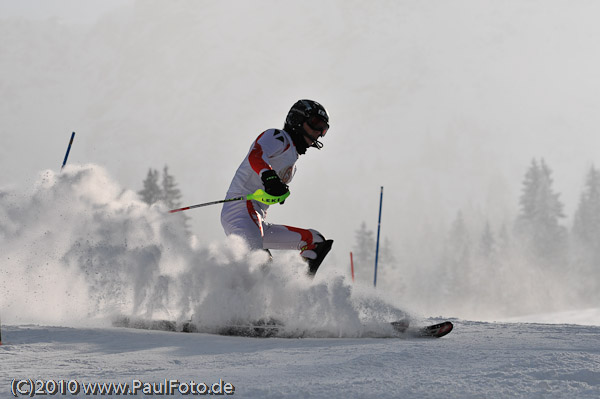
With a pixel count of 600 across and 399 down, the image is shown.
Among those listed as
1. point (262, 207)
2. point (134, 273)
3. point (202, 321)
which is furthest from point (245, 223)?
point (134, 273)

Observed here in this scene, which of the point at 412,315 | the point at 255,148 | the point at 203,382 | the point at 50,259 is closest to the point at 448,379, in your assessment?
the point at 203,382

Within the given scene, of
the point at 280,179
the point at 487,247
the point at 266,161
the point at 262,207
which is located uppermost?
the point at 487,247

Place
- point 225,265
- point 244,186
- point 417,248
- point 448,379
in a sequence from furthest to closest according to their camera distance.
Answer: point 417,248 → point 244,186 → point 225,265 → point 448,379

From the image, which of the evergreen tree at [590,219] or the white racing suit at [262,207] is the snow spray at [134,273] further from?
the evergreen tree at [590,219]

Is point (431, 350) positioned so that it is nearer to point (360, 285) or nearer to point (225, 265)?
point (360, 285)

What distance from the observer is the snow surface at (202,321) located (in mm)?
3281

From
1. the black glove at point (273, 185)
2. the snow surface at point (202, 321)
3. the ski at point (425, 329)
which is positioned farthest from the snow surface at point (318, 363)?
the black glove at point (273, 185)

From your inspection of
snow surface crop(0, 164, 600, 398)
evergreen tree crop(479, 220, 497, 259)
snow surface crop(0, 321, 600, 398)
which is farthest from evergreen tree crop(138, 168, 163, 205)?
evergreen tree crop(479, 220, 497, 259)

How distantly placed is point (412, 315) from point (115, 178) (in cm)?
A: 373

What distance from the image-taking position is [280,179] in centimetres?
597

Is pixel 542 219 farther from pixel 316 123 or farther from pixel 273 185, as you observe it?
pixel 273 185

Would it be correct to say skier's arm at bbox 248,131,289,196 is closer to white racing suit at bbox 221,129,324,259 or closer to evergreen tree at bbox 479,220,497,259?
white racing suit at bbox 221,129,324,259

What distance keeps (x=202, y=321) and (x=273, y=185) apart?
1392mm

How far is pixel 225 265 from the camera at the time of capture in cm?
570
